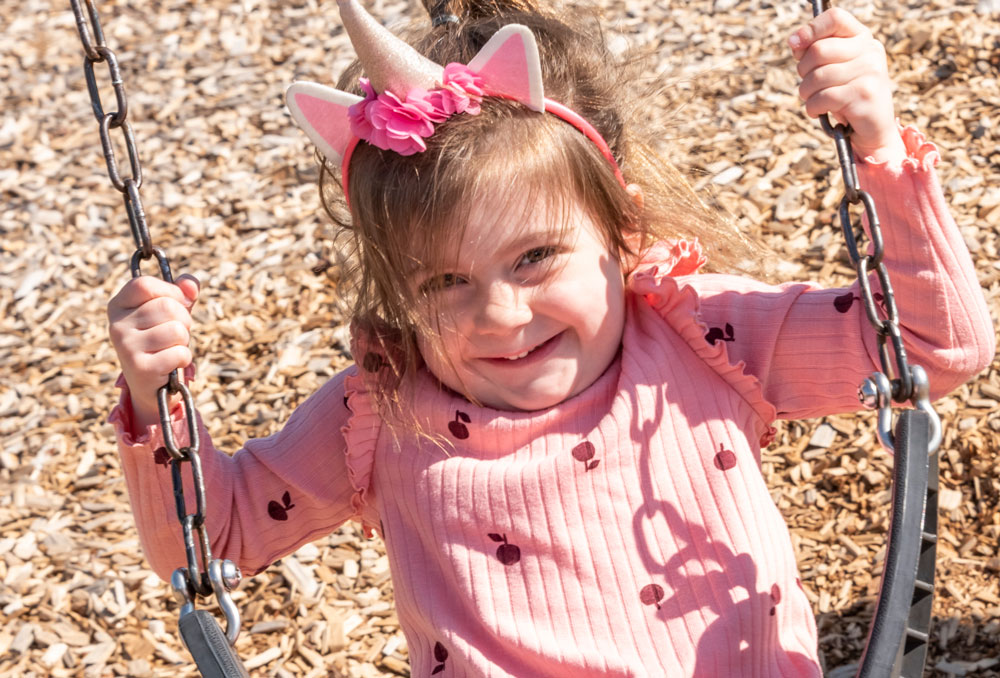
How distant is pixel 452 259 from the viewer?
6.27 ft

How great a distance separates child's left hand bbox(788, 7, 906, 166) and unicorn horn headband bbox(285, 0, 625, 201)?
416mm

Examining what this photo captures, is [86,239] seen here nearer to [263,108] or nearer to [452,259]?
[263,108]

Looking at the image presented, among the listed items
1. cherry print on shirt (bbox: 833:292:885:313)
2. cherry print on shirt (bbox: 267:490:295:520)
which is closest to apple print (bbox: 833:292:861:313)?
cherry print on shirt (bbox: 833:292:885:313)

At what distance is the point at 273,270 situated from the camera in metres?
4.05

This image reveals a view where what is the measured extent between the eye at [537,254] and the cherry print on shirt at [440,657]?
68cm

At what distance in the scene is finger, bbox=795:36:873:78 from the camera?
5.76 feet

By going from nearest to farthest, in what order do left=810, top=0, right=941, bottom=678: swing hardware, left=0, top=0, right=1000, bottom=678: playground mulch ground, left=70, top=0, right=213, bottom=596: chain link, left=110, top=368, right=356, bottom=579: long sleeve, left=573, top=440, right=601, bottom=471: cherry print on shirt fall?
left=810, top=0, right=941, bottom=678: swing hardware, left=70, top=0, right=213, bottom=596: chain link, left=573, top=440, right=601, bottom=471: cherry print on shirt, left=110, top=368, right=356, bottom=579: long sleeve, left=0, top=0, right=1000, bottom=678: playground mulch ground

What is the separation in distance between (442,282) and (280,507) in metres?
0.56

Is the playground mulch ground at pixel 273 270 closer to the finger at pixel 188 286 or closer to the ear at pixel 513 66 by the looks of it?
the ear at pixel 513 66

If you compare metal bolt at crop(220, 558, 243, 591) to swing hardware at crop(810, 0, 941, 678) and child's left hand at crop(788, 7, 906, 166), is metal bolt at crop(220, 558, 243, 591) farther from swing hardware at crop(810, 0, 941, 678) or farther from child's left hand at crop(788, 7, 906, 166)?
child's left hand at crop(788, 7, 906, 166)

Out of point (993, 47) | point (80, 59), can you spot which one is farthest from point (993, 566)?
point (80, 59)

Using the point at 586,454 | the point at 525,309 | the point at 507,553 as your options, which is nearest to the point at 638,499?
the point at 586,454

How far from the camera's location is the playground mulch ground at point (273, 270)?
300 centimetres

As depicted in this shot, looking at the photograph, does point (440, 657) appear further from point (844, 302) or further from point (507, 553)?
point (844, 302)
